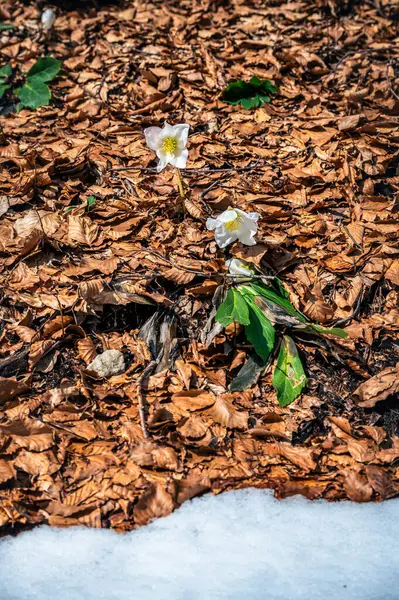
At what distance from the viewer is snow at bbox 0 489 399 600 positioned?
1678 mm

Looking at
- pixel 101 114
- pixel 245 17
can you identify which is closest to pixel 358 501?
pixel 101 114

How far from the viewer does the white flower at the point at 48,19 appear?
3980 mm

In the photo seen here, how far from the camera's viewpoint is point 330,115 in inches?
131

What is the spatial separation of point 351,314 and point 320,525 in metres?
0.93

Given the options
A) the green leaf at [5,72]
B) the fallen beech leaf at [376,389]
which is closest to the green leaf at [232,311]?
the fallen beech leaf at [376,389]

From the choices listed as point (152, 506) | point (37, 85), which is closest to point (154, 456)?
point (152, 506)

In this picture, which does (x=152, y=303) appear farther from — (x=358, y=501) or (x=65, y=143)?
(x=65, y=143)

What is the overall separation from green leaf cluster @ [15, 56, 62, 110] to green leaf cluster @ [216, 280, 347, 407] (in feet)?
6.45

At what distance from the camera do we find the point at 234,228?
7.90 ft

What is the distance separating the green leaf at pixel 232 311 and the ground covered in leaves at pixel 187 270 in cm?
15

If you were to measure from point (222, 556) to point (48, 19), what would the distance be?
3.72 metres

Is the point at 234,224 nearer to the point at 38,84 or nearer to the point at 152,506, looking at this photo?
the point at 152,506

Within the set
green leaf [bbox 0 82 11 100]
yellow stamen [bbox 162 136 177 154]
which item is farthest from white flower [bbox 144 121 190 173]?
green leaf [bbox 0 82 11 100]

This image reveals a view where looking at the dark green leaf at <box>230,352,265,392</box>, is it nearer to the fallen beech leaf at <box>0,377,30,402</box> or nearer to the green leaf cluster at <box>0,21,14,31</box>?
the fallen beech leaf at <box>0,377,30,402</box>
